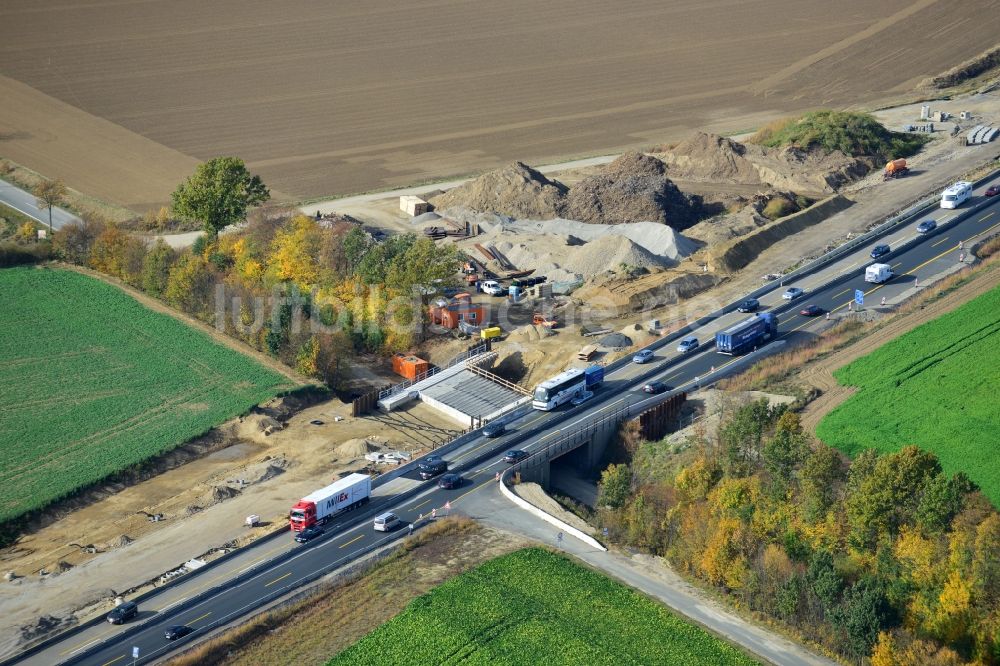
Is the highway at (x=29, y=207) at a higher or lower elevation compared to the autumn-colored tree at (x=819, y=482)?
higher

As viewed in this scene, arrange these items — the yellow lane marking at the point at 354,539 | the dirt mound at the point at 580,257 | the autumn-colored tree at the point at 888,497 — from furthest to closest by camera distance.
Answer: the dirt mound at the point at 580,257, the yellow lane marking at the point at 354,539, the autumn-colored tree at the point at 888,497

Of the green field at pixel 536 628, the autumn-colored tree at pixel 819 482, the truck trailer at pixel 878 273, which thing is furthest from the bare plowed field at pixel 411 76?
the autumn-colored tree at pixel 819 482

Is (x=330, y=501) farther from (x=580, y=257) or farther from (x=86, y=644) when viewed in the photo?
(x=580, y=257)

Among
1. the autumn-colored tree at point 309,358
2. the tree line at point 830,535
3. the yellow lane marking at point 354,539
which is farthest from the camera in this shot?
the autumn-colored tree at point 309,358

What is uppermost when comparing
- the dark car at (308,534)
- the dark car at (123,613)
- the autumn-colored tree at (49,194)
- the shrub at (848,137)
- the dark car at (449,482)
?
the shrub at (848,137)

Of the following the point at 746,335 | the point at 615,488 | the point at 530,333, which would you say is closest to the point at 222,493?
the point at 615,488

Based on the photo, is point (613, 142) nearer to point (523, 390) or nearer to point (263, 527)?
point (523, 390)

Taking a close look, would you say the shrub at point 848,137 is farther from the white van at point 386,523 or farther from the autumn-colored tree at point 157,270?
the white van at point 386,523
